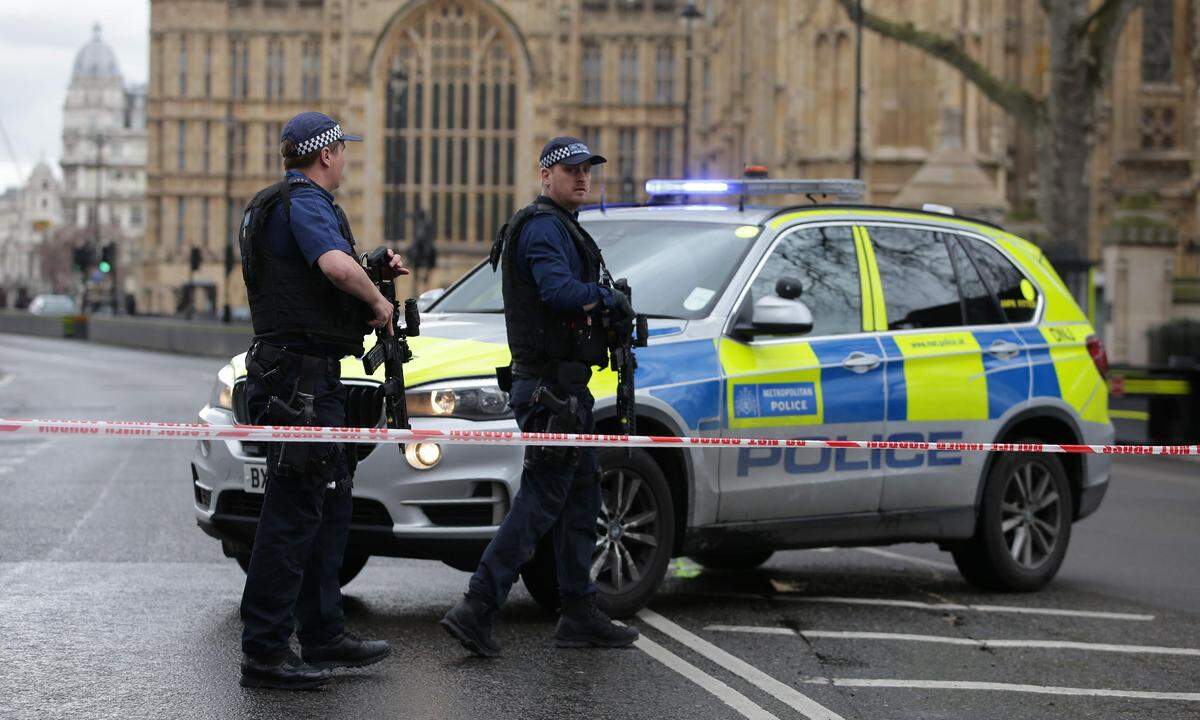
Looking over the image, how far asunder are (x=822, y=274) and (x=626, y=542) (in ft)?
5.84

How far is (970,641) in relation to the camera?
802 centimetres

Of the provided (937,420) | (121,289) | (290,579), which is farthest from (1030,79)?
(121,289)

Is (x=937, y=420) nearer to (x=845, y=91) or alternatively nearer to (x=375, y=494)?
(x=375, y=494)

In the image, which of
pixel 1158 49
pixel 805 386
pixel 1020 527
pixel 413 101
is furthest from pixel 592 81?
pixel 805 386

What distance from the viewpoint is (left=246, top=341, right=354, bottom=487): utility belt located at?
6.52 meters

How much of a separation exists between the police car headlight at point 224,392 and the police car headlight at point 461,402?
3.03 feet

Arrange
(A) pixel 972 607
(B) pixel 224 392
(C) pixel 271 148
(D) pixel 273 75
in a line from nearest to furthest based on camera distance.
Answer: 1. (B) pixel 224 392
2. (A) pixel 972 607
3. (D) pixel 273 75
4. (C) pixel 271 148

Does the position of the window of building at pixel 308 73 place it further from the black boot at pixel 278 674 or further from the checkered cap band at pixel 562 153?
the black boot at pixel 278 674

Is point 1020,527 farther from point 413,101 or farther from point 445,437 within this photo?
point 413,101

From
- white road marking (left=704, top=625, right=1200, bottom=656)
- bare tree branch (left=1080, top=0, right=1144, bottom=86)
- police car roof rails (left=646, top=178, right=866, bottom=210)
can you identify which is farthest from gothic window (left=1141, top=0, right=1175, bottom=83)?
white road marking (left=704, top=625, right=1200, bottom=656)

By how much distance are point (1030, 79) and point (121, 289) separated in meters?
115

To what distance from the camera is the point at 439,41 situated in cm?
9581

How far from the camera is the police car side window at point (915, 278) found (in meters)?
9.36

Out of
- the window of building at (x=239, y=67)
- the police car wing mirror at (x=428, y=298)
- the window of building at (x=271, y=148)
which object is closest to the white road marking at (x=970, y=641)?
the police car wing mirror at (x=428, y=298)
